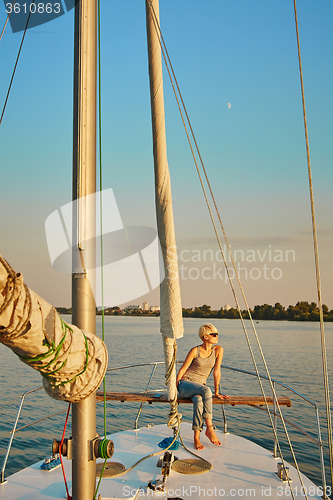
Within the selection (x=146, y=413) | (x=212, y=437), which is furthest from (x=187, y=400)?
(x=146, y=413)

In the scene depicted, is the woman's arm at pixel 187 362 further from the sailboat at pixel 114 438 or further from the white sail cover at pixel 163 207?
the white sail cover at pixel 163 207

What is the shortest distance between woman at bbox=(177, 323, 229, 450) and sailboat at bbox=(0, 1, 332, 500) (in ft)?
1.11

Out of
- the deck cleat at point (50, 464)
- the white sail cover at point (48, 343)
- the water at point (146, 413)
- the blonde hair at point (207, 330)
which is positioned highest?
the white sail cover at point (48, 343)

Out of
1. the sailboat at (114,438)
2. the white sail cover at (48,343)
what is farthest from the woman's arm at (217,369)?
the white sail cover at (48,343)

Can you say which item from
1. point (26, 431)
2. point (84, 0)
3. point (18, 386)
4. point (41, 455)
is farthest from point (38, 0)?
point (18, 386)

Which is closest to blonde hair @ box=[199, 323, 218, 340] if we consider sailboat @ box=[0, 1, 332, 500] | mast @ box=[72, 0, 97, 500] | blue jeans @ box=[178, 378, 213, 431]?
blue jeans @ box=[178, 378, 213, 431]

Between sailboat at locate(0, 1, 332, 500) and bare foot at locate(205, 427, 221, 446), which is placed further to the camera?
bare foot at locate(205, 427, 221, 446)

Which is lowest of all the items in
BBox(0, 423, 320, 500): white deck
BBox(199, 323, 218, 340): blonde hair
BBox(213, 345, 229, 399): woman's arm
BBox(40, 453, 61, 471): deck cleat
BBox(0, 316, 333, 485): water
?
BBox(0, 316, 333, 485): water

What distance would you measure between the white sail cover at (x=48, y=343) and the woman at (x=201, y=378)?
2755 mm

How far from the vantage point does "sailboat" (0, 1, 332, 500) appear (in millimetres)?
2650

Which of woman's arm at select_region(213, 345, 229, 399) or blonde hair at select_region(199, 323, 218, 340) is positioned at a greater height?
blonde hair at select_region(199, 323, 218, 340)

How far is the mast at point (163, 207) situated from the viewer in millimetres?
4023

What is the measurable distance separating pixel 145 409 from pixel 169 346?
812cm

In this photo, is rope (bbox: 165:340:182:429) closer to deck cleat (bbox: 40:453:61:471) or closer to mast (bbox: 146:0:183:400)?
mast (bbox: 146:0:183:400)
